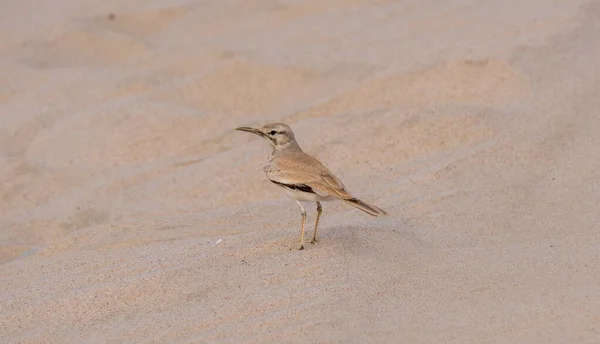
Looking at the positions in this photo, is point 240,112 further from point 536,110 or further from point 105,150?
point 536,110

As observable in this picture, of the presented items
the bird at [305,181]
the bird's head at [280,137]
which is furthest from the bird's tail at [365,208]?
the bird's head at [280,137]

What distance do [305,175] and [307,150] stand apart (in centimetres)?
207

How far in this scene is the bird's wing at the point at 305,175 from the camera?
646 cm

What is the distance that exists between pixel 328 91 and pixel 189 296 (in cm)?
401

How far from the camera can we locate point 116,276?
632 centimetres

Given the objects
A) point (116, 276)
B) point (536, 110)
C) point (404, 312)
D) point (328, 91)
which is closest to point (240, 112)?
point (328, 91)

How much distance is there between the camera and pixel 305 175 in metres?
6.59

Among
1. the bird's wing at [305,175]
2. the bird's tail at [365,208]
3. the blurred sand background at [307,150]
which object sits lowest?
the blurred sand background at [307,150]

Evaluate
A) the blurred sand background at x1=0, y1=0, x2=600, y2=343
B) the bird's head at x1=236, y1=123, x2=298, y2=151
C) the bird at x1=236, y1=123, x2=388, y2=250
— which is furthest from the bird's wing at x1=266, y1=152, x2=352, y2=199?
the blurred sand background at x1=0, y1=0, x2=600, y2=343

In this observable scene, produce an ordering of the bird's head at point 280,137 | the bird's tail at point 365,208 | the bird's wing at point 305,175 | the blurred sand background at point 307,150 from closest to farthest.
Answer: the blurred sand background at point 307,150
the bird's tail at point 365,208
the bird's wing at point 305,175
the bird's head at point 280,137

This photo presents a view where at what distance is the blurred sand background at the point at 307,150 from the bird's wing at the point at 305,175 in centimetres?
35

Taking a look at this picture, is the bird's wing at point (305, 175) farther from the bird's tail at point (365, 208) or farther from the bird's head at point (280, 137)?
the bird's head at point (280, 137)

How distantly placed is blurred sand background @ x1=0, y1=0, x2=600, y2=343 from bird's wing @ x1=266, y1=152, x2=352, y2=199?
35cm

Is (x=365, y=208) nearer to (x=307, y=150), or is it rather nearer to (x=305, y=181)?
(x=305, y=181)
